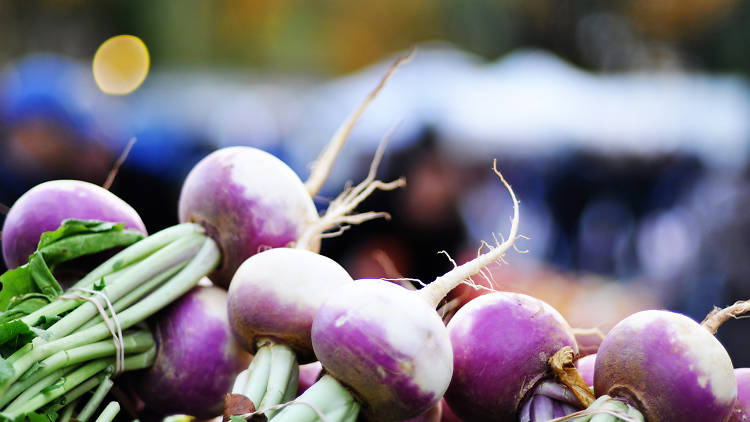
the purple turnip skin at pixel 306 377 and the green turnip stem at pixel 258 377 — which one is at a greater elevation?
the green turnip stem at pixel 258 377

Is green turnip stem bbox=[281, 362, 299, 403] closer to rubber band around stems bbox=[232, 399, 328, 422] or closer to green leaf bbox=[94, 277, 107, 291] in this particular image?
rubber band around stems bbox=[232, 399, 328, 422]

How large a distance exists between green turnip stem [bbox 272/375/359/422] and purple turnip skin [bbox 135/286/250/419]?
33cm

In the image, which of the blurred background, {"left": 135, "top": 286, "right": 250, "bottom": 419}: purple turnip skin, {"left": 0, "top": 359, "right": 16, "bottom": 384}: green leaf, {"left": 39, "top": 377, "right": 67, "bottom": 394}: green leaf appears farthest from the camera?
the blurred background

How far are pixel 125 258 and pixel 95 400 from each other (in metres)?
0.30

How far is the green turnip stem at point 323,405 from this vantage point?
1.12 metres

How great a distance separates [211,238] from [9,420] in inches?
24.0

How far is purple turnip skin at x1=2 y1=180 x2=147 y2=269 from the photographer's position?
1.49 m

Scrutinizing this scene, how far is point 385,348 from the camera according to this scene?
3.72ft

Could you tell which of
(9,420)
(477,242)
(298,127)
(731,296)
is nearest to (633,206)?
(731,296)

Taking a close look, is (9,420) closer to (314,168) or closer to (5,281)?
(5,281)

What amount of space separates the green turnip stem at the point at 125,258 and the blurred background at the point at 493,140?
1.64ft

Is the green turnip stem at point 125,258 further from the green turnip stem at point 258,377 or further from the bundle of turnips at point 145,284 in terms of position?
the green turnip stem at point 258,377

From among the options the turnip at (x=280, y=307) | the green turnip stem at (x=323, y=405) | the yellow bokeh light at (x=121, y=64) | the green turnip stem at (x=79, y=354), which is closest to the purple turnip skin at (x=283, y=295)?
the turnip at (x=280, y=307)

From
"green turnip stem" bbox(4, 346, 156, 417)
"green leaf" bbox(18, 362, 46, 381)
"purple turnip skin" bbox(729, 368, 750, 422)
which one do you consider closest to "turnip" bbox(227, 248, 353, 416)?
"green turnip stem" bbox(4, 346, 156, 417)
